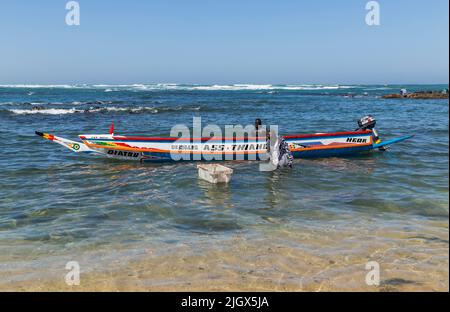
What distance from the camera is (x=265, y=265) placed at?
625cm

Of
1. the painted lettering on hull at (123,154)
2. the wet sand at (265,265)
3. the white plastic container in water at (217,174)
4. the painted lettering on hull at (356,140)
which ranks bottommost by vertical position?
the wet sand at (265,265)

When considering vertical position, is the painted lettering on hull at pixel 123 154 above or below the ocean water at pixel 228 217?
above

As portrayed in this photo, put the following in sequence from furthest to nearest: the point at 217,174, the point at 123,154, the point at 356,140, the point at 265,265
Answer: the point at 356,140, the point at 123,154, the point at 217,174, the point at 265,265

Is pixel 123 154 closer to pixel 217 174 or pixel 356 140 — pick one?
pixel 217 174

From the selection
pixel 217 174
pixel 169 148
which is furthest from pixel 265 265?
pixel 169 148

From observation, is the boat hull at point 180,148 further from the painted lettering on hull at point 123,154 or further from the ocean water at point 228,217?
the ocean water at point 228,217

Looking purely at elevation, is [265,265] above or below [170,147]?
below

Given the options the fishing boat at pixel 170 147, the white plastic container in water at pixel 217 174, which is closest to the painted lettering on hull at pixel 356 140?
the fishing boat at pixel 170 147

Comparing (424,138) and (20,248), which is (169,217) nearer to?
(20,248)

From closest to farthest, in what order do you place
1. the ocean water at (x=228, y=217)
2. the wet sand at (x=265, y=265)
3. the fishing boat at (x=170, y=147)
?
the wet sand at (x=265, y=265), the ocean water at (x=228, y=217), the fishing boat at (x=170, y=147)

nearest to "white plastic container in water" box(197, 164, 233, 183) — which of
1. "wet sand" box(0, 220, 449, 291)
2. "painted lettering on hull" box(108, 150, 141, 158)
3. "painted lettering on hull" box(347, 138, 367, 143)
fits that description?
"wet sand" box(0, 220, 449, 291)

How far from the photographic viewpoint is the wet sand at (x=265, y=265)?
5602mm

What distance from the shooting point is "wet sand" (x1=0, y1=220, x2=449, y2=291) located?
18.4 feet
